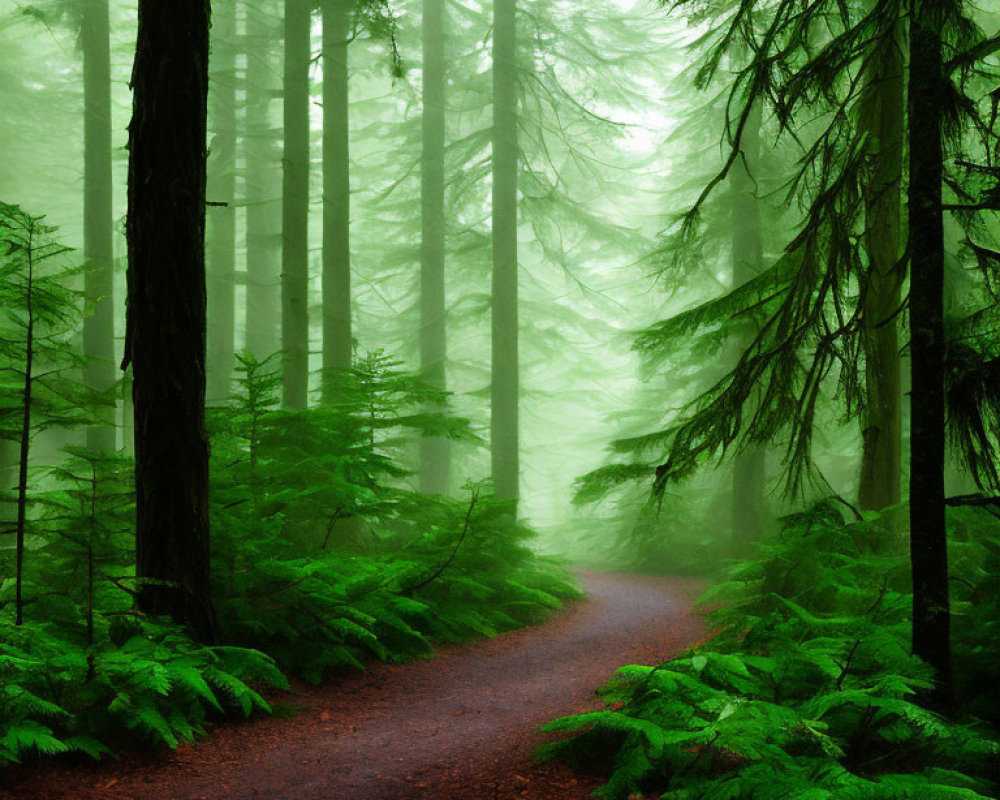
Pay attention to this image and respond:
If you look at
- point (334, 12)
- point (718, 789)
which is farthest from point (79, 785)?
point (334, 12)

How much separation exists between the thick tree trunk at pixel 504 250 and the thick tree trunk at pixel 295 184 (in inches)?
189

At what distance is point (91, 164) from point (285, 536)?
944cm

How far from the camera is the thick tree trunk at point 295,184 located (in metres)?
11.6

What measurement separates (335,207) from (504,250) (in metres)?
4.21

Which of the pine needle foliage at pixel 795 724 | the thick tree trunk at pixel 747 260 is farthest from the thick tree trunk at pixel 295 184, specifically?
the thick tree trunk at pixel 747 260

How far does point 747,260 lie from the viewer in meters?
14.6

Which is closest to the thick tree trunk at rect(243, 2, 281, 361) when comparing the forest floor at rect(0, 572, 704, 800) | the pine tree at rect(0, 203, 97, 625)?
the pine tree at rect(0, 203, 97, 625)

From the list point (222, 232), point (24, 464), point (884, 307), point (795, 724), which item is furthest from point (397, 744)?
point (222, 232)

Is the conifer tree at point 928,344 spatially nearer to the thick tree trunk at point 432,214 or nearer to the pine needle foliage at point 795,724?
the pine needle foliage at point 795,724

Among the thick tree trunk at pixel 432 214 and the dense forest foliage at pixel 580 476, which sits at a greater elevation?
the thick tree trunk at pixel 432 214

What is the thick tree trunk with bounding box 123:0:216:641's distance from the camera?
568 centimetres

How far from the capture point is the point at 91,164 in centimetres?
1367

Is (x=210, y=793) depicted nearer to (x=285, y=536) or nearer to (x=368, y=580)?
(x=368, y=580)

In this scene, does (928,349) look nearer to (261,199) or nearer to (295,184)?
(295,184)
